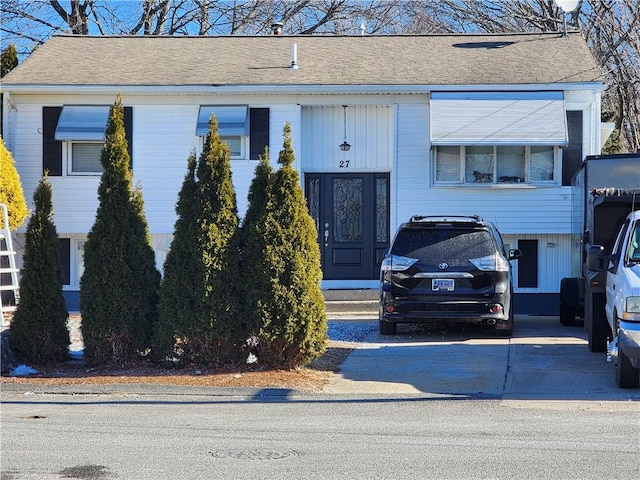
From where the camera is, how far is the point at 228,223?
11.0 meters

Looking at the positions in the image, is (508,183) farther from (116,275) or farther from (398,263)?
(116,275)

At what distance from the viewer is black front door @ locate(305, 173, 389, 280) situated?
1997cm

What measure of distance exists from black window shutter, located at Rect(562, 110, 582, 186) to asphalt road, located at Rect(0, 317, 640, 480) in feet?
25.8

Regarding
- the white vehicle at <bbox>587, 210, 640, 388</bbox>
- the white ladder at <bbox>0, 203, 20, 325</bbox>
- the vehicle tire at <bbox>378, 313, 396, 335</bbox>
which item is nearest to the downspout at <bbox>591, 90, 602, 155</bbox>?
the vehicle tire at <bbox>378, 313, 396, 335</bbox>

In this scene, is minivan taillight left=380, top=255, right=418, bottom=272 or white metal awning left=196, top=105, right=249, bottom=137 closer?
minivan taillight left=380, top=255, right=418, bottom=272

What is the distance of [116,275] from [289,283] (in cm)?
204

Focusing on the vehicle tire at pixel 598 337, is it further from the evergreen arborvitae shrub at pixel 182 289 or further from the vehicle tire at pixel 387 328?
the evergreen arborvitae shrub at pixel 182 289

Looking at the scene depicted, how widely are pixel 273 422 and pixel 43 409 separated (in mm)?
2376

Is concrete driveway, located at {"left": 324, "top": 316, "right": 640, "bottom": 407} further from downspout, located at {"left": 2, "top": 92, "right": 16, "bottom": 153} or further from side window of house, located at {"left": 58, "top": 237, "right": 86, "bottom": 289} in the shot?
downspout, located at {"left": 2, "top": 92, "right": 16, "bottom": 153}

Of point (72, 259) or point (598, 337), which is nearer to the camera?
point (598, 337)

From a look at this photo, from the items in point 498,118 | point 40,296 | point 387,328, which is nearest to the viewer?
point 40,296

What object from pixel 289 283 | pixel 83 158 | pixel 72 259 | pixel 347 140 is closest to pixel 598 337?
pixel 289 283

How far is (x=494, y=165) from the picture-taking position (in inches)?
763

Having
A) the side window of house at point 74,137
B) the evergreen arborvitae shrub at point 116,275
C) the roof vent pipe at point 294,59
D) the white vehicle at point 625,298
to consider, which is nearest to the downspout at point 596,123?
the roof vent pipe at point 294,59
